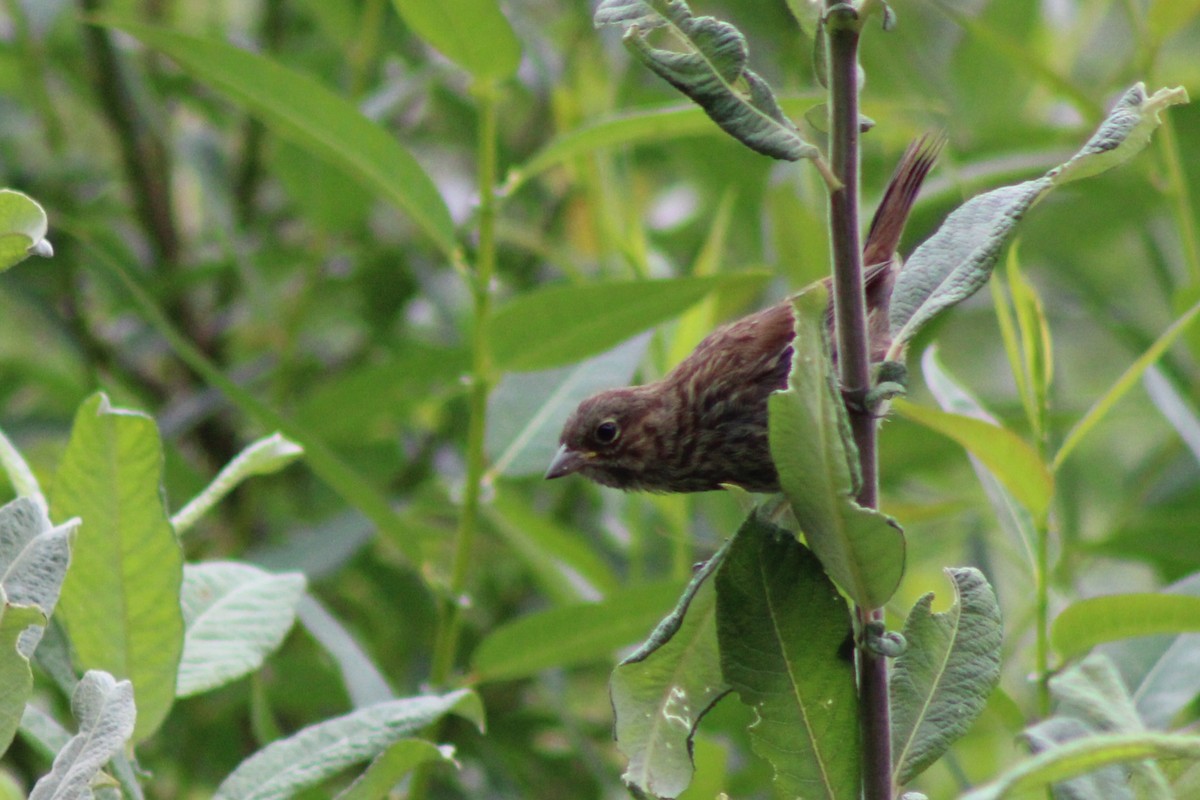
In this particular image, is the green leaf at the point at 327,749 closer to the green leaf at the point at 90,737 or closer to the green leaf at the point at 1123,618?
the green leaf at the point at 90,737

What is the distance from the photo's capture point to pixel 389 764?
60.2 inches

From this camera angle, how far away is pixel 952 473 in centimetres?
446

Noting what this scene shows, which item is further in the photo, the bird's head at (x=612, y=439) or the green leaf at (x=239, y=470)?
the bird's head at (x=612, y=439)

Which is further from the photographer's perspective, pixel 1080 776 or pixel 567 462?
pixel 567 462

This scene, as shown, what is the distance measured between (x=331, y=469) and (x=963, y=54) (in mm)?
2732

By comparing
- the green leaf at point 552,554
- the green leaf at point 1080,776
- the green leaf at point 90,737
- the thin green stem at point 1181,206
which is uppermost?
the thin green stem at point 1181,206

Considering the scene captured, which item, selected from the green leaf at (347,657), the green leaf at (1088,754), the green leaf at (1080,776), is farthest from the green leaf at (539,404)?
the green leaf at (1088,754)

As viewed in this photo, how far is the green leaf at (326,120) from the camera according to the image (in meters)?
2.43

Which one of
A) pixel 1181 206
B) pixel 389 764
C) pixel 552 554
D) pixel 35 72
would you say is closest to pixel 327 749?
pixel 389 764

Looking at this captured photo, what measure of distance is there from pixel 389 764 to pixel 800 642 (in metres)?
0.50

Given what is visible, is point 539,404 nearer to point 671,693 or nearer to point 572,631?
point 572,631

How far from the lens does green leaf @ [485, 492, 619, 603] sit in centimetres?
290

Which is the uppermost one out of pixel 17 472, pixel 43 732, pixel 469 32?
pixel 469 32

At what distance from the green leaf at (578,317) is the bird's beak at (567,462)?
651mm
